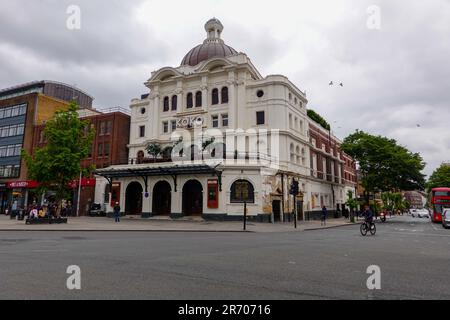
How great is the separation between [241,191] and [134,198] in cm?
1365

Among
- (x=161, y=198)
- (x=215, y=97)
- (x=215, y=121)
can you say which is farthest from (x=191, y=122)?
(x=161, y=198)

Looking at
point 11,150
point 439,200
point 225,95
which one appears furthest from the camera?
point 11,150

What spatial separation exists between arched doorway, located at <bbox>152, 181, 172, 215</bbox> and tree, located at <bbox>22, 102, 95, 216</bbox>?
8.77 meters

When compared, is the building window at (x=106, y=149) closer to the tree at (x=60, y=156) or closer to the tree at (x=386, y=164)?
the tree at (x=60, y=156)

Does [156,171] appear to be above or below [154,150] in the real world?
below

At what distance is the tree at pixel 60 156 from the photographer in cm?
2673

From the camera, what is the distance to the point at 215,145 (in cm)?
3606

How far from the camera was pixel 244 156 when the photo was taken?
31.5m

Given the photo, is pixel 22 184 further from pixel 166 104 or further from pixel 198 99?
pixel 198 99

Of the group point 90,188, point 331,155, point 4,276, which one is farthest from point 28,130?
point 4,276

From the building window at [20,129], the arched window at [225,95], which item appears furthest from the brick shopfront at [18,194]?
the arched window at [225,95]

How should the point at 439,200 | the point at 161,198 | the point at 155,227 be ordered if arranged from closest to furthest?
the point at 155,227 < the point at 161,198 < the point at 439,200

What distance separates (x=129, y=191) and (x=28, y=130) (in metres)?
26.4
